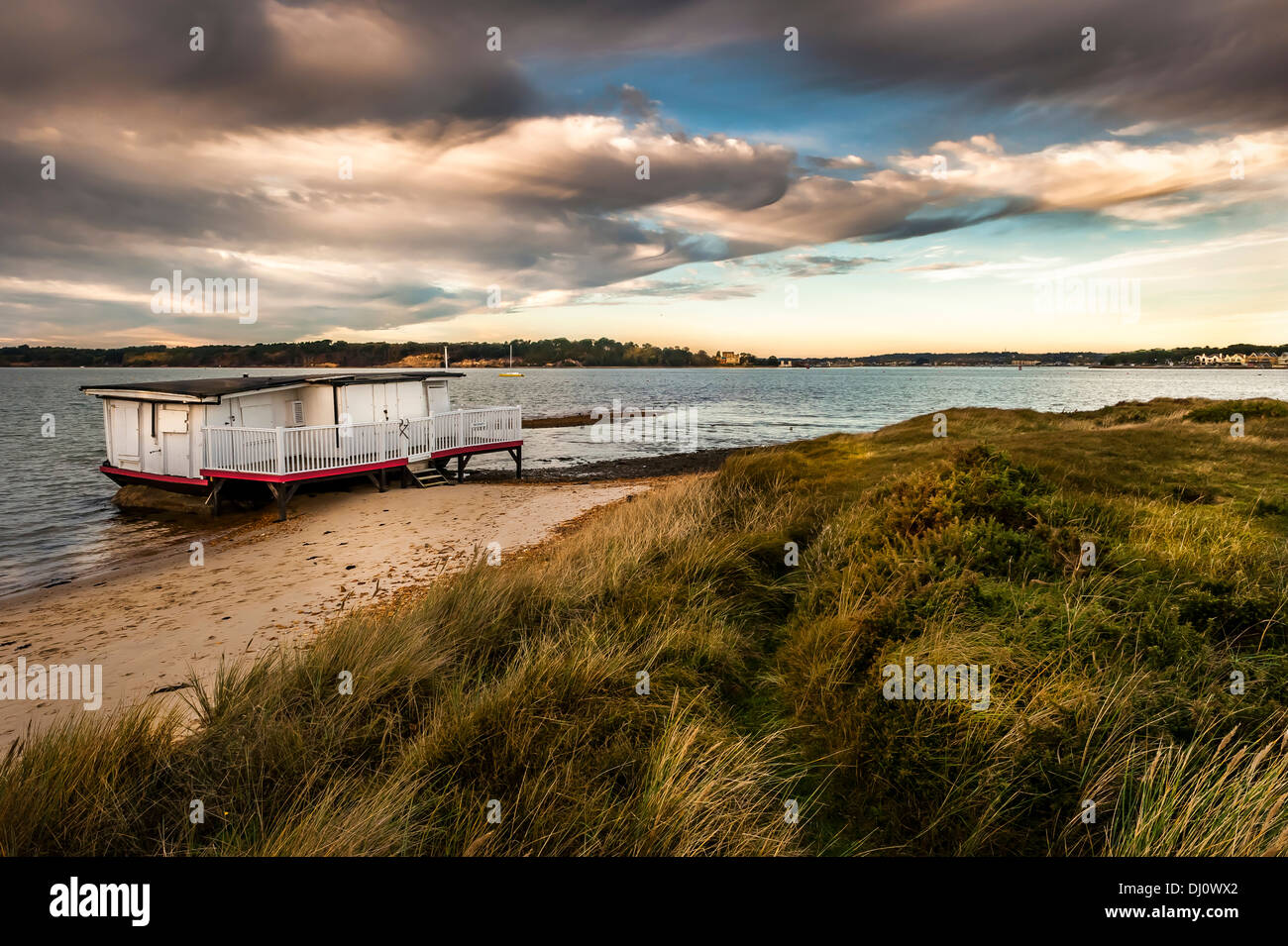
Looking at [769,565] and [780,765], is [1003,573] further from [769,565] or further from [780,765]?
[780,765]

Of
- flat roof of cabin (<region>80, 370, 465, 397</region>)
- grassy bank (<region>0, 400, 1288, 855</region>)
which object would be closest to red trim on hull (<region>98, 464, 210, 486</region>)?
flat roof of cabin (<region>80, 370, 465, 397</region>)

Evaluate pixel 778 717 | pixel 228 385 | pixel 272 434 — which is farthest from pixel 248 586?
pixel 228 385

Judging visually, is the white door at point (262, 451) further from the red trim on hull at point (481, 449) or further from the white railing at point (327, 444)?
the red trim on hull at point (481, 449)

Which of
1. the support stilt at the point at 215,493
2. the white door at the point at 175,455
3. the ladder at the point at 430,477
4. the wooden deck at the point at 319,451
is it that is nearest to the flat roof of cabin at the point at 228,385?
the wooden deck at the point at 319,451

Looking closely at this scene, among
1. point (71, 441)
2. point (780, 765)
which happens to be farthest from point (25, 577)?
point (71, 441)

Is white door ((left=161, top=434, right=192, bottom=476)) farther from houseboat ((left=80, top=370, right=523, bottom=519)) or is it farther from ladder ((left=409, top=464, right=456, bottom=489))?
ladder ((left=409, top=464, right=456, bottom=489))

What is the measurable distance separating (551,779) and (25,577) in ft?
54.8

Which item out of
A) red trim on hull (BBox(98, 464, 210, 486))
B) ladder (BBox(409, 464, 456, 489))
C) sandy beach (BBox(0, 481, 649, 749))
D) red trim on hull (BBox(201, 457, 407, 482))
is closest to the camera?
sandy beach (BBox(0, 481, 649, 749))

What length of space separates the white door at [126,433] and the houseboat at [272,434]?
3 cm

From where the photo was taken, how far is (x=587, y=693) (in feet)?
15.1

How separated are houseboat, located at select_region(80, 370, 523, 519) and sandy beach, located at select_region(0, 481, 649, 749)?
159 cm

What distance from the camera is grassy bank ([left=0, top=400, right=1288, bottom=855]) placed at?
129 inches

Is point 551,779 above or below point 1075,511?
below
